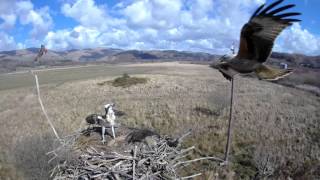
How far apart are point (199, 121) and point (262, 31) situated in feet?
53.4

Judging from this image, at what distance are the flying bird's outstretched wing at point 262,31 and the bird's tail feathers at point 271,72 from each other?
1.06ft

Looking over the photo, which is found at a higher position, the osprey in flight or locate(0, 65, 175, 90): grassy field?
the osprey in flight

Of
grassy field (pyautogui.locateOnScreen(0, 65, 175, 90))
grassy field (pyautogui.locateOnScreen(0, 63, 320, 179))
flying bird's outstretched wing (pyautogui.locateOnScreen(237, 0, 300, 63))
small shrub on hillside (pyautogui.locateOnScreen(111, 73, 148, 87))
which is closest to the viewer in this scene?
flying bird's outstretched wing (pyautogui.locateOnScreen(237, 0, 300, 63))

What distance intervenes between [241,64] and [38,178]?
22.8 ft

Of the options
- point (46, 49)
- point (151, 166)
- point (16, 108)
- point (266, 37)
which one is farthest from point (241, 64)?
point (16, 108)

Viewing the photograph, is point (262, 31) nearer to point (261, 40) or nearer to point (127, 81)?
point (261, 40)

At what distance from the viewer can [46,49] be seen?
1327cm

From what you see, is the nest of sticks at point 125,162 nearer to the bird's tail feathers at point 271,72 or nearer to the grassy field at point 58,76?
the bird's tail feathers at point 271,72

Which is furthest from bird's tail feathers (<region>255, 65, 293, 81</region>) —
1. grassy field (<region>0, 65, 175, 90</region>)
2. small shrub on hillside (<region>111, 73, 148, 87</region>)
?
grassy field (<region>0, 65, 175, 90</region>)

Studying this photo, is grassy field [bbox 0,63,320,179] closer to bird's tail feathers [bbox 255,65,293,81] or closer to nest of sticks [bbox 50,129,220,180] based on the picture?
nest of sticks [bbox 50,129,220,180]

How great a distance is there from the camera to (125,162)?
998cm

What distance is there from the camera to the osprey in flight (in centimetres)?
779

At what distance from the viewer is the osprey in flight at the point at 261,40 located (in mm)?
7785

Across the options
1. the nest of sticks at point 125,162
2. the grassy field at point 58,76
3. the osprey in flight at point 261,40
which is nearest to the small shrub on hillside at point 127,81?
the grassy field at point 58,76
